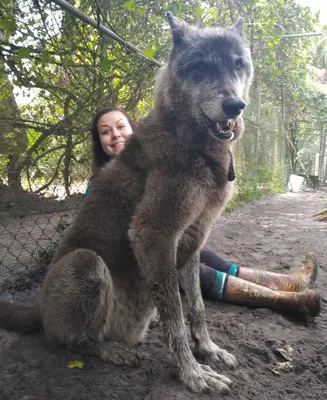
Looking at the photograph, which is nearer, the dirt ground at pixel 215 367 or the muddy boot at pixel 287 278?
the dirt ground at pixel 215 367

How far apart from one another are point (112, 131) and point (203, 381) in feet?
7.11

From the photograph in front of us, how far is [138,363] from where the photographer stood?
216cm

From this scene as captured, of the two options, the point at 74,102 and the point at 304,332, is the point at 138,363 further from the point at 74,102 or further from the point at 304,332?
the point at 74,102

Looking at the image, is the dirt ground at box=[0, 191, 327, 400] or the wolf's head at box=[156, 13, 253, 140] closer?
the dirt ground at box=[0, 191, 327, 400]

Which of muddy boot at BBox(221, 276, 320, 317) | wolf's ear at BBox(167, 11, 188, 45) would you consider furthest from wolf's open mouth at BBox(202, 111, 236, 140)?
muddy boot at BBox(221, 276, 320, 317)

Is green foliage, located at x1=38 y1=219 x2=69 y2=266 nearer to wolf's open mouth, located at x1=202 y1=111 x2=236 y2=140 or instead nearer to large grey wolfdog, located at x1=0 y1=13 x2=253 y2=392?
large grey wolfdog, located at x1=0 y1=13 x2=253 y2=392

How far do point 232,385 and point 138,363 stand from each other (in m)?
0.57

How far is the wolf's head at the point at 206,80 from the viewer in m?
2.18

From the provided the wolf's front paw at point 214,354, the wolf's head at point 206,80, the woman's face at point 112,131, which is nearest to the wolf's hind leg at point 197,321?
the wolf's front paw at point 214,354

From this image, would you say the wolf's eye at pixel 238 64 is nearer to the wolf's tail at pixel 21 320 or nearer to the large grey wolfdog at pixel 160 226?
the large grey wolfdog at pixel 160 226

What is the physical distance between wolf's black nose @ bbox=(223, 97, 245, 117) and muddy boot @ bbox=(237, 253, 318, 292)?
1738mm

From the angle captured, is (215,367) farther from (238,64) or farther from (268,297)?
(238,64)

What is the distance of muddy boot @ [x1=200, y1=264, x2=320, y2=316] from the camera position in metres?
2.77

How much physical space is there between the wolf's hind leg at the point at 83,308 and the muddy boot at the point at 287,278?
151 cm
